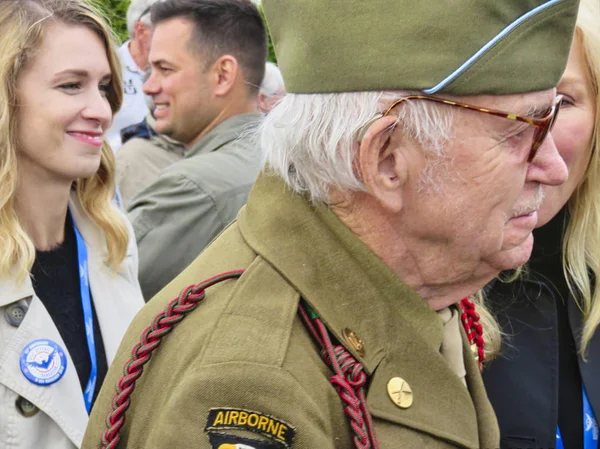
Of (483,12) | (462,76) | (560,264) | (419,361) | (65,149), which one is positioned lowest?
(419,361)

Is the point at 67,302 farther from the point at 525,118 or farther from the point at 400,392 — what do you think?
the point at 525,118

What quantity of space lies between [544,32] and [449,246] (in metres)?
0.43

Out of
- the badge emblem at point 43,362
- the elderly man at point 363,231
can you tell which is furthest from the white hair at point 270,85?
the elderly man at point 363,231

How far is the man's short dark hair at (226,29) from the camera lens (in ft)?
14.1

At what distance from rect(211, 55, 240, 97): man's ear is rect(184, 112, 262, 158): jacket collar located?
17 cm

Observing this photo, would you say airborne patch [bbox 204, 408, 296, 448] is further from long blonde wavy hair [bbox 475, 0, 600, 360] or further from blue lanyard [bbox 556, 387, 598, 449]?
blue lanyard [bbox 556, 387, 598, 449]

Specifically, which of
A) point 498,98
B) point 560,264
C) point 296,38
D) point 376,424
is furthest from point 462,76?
point 560,264

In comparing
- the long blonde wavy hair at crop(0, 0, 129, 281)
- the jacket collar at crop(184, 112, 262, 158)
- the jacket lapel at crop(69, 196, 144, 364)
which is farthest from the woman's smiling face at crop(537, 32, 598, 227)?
the jacket collar at crop(184, 112, 262, 158)

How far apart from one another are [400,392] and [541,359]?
104 centimetres

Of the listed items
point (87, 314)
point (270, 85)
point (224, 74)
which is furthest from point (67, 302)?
point (270, 85)

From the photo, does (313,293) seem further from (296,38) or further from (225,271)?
(296,38)

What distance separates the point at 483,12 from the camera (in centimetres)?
143

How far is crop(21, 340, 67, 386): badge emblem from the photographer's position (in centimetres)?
243

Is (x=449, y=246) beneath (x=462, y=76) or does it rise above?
beneath
